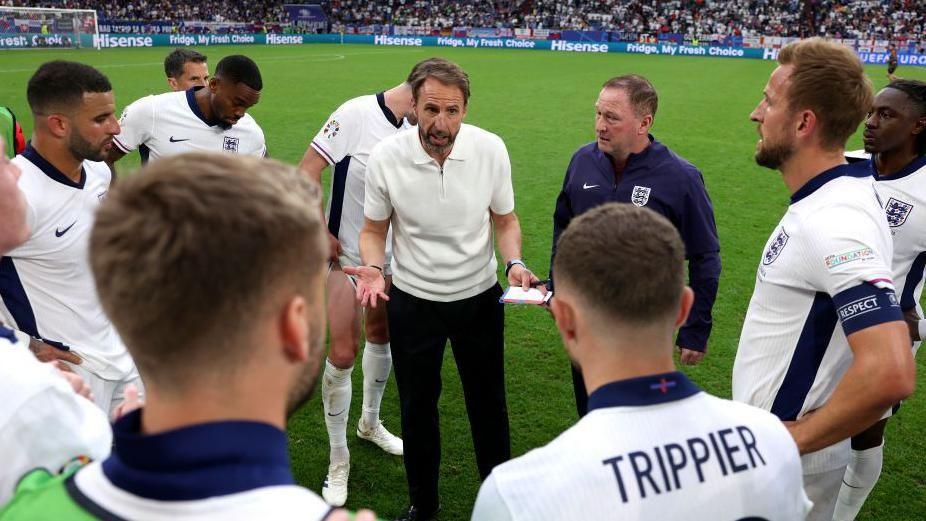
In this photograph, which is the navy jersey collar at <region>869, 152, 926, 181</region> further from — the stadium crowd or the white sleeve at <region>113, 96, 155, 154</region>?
the stadium crowd

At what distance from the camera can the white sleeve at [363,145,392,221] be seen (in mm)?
3771

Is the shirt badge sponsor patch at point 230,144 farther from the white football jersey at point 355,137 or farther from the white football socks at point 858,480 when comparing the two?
the white football socks at point 858,480

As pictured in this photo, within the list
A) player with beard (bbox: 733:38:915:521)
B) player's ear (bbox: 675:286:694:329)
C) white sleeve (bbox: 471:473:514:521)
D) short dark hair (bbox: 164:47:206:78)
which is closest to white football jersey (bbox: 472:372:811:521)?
white sleeve (bbox: 471:473:514:521)

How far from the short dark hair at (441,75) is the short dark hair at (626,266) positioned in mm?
2161

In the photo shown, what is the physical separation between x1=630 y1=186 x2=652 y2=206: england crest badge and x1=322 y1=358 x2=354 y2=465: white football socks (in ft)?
6.62

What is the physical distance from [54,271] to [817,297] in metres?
3.48

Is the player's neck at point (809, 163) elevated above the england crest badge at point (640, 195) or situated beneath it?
elevated above

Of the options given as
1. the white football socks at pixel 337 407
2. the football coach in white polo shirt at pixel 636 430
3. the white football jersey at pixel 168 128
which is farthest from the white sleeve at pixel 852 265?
the white football jersey at pixel 168 128

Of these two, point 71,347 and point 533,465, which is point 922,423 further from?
point 71,347

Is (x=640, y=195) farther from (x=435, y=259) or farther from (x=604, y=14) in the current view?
(x=604, y=14)

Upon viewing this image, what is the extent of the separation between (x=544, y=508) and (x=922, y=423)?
481cm

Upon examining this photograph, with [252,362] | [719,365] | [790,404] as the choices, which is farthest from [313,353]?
[719,365]

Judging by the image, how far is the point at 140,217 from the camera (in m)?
1.05

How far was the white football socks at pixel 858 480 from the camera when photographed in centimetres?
374
